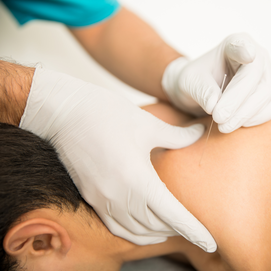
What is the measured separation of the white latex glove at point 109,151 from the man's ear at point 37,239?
0.17m

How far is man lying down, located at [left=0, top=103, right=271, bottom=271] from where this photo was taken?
696mm

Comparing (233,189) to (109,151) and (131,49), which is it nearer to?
(109,151)

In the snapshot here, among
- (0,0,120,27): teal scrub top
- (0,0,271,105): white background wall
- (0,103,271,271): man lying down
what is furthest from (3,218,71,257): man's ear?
(0,0,271,105): white background wall

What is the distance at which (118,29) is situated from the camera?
143 cm

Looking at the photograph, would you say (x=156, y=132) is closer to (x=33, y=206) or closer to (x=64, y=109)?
(x=64, y=109)

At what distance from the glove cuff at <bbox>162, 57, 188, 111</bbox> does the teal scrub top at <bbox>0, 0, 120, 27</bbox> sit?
1.94ft

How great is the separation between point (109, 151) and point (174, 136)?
29 cm

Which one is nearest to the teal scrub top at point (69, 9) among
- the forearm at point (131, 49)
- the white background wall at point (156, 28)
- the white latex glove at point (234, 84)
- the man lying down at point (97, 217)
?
the forearm at point (131, 49)

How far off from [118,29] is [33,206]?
3.72ft

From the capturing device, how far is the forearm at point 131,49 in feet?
4.32

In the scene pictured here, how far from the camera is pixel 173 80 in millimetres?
1196

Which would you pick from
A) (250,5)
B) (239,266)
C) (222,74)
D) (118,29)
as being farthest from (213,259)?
(250,5)

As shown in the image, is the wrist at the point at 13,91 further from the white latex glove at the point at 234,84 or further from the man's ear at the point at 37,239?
the white latex glove at the point at 234,84

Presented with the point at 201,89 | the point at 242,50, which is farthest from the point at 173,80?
the point at 242,50
